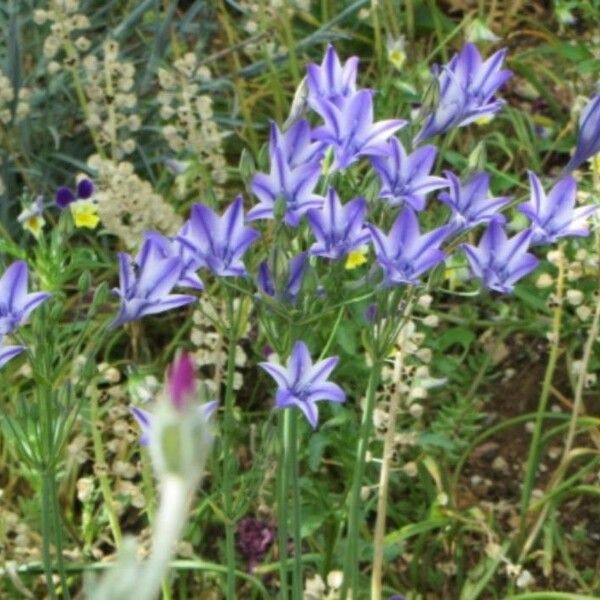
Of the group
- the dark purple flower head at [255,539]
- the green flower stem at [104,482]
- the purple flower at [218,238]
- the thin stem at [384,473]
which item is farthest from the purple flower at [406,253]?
the dark purple flower head at [255,539]

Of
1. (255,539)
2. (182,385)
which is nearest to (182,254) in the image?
(255,539)

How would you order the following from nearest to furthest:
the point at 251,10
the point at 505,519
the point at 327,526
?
the point at 327,526
the point at 505,519
the point at 251,10

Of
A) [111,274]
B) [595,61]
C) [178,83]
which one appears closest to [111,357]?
[111,274]

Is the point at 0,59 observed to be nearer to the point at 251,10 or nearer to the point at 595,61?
the point at 251,10

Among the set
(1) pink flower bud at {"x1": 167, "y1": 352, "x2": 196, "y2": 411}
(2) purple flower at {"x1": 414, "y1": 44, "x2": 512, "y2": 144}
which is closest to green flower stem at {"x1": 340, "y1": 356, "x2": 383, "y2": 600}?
(2) purple flower at {"x1": 414, "y1": 44, "x2": 512, "y2": 144}

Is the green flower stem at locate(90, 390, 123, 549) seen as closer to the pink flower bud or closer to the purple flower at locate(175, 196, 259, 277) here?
the purple flower at locate(175, 196, 259, 277)

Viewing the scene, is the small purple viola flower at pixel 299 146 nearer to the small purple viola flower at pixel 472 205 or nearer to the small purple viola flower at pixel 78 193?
the small purple viola flower at pixel 472 205

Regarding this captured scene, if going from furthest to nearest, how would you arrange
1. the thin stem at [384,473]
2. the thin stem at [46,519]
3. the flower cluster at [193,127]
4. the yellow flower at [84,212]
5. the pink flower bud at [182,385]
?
1. the flower cluster at [193,127]
2. the yellow flower at [84,212]
3. the thin stem at [384,473]
4. the thin stem at [46,519]
5. the pink flower bud at [182,385]
